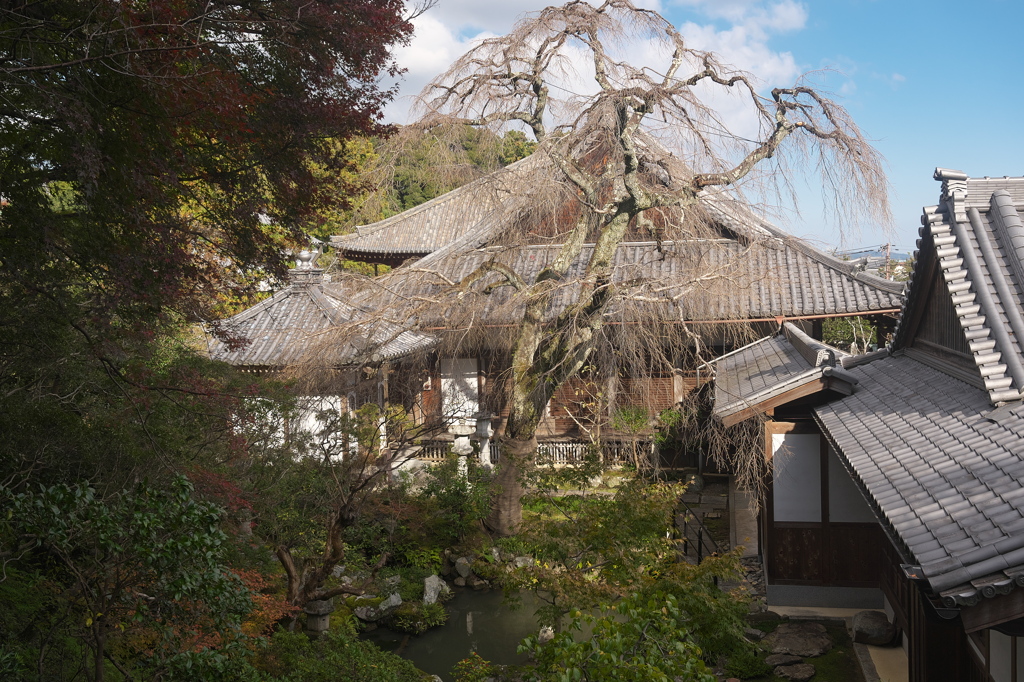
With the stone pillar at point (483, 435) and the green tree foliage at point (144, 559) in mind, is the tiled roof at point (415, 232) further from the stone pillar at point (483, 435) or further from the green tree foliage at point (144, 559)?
the green tree foliage at point (144, 559)

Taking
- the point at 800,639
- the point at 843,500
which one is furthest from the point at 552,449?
the point at 800,639

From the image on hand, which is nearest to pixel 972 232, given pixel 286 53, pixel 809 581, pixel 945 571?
pixel 945 571

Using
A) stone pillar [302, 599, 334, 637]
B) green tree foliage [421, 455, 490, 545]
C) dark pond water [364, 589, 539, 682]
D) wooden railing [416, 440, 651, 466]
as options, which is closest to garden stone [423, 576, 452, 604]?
dark pond water [364, 589, 539, 682]

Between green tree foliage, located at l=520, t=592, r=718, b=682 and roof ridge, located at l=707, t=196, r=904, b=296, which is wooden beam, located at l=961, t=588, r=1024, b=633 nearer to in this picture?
green tree foliage, located at l=520, t=592, r=718, b=682

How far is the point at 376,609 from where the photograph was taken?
390 inches

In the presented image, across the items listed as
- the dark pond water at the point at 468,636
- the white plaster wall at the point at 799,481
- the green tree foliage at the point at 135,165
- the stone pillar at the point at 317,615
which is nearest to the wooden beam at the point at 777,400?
the white plaster wall at the point at 799,481

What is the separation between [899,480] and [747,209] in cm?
672

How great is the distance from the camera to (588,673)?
357 cm

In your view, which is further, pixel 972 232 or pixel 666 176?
pixel 666 176

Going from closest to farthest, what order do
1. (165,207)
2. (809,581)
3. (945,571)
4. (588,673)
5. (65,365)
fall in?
(945,571) → (588,673) → (165,207) → (65,365) → (809,581)

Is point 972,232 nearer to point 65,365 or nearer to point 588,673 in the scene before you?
point 588,673

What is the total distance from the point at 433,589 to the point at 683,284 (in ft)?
19.1

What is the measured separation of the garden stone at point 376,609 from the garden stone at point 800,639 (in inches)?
196

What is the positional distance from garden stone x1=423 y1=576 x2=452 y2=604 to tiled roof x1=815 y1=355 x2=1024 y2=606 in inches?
238
